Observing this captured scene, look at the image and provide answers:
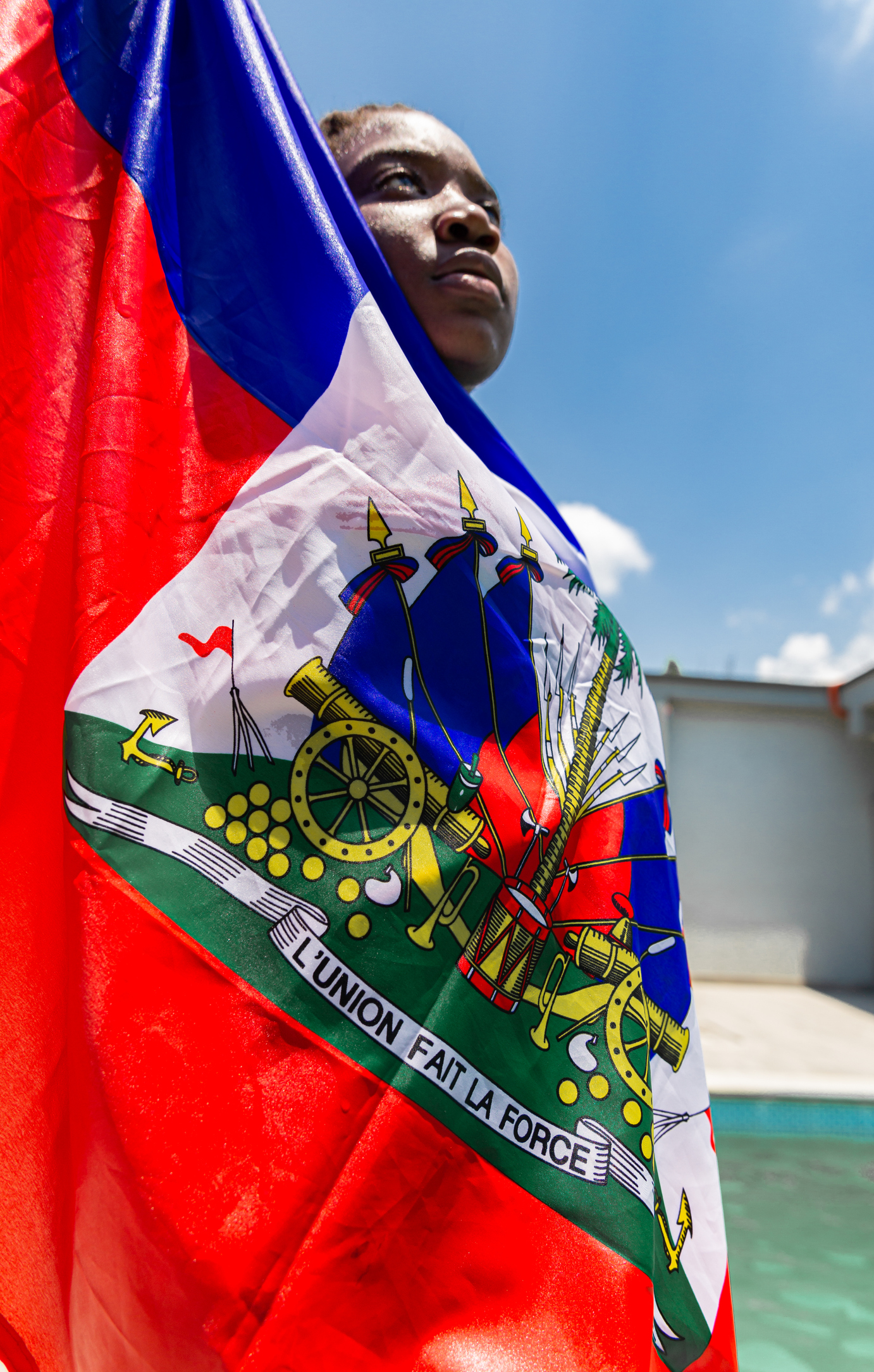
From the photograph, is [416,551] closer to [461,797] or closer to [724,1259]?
[461,797]

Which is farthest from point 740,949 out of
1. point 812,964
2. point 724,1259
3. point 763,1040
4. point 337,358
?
point 337,358

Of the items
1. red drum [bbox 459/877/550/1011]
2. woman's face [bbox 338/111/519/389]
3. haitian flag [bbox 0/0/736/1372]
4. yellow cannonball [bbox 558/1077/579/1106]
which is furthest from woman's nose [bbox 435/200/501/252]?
yellow cannonball [bbox 558/1077/579/1106]

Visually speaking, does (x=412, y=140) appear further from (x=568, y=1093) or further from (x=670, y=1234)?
(x=670, y=1234)

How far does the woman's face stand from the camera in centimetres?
108

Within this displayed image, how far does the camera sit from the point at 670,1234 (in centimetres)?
77

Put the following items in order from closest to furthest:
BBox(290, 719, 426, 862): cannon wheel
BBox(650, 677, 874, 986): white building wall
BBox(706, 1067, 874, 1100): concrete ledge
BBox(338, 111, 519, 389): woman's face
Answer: BBox(290, 719, 426, 862): cannon wheel, BBox(338, 111, 519, 389): woman's face, BBox(706, 1067, 874, 1100): concrete ledge, BBox(650, 677, 874, 986): white building wall

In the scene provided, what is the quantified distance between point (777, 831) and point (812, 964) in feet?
4.18

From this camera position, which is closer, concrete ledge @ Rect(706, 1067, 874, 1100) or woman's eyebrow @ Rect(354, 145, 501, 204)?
woman's eyebrow @ Rect(354, 145, 501, 204)

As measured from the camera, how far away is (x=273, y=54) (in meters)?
0.88

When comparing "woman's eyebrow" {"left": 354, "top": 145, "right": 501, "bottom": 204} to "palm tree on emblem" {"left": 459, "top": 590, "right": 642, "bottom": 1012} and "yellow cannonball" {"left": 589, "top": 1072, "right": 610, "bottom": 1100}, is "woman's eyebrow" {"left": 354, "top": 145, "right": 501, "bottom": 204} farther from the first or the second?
"yellow cannonball" {"left": 589, "top": 1072, "right": 610, "bottom": 1100}

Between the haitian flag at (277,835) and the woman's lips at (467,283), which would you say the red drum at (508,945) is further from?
the woman's lips at (467,283)

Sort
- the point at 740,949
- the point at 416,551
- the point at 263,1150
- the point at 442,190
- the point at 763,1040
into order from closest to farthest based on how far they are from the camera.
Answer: the point at 263,1150
the point at 416,551
the point at 442,190
the point at 763,1040
the point at 740,949

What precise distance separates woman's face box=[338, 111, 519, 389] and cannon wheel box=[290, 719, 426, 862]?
62 cm

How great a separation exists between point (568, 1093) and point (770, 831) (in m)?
7.75
